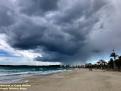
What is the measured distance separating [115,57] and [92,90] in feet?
395

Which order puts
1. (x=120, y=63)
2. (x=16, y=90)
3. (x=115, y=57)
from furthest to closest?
(x=115, y=57)
(x=120, y=63)
(x=16, y=90)

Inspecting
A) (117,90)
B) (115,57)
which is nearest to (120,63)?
(115,57)

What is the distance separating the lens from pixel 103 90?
57.1ft

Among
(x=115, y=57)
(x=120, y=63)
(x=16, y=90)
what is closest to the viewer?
(x=16, y=90)

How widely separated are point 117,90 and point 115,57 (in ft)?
394

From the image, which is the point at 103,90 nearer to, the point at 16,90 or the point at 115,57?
the point at 16,90

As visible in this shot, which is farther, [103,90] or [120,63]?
[120,63]

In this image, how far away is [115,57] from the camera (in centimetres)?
13450

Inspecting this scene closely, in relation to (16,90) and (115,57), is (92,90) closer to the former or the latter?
(16,90)

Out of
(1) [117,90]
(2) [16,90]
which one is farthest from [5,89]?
(1) [117,90]

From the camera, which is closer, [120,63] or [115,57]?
[120,63]

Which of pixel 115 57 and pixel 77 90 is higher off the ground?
pixel 115 57

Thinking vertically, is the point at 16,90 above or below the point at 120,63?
below

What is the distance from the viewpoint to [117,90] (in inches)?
683
